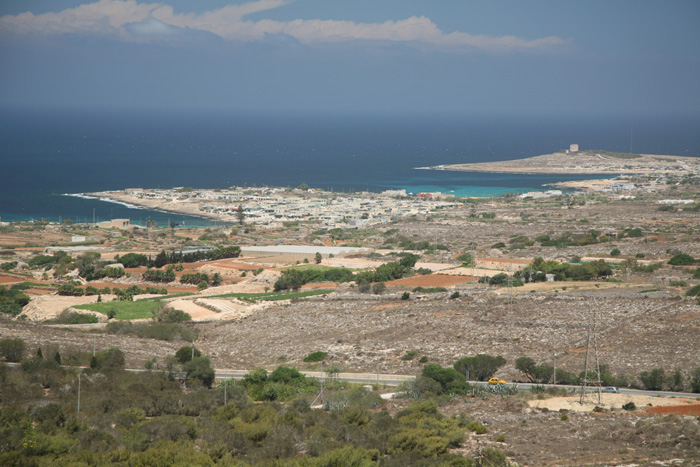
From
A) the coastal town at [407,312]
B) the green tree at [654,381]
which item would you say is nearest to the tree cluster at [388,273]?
the coastal town at [407,312]

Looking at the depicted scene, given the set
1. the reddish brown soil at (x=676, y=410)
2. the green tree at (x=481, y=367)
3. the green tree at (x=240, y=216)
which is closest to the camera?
the reddish brown soil at (x=676, y=410)

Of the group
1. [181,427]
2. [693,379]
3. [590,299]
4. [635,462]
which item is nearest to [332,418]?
[181,427]

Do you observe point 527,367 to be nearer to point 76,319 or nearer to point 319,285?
point 76,319

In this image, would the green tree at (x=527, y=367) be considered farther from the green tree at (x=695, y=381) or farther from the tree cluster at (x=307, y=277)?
the tree cluster at (x=307, y=277)

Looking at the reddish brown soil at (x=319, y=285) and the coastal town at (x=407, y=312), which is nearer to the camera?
the coastal town at (x=407, y=312)

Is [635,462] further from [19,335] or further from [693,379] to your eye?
[19,335]

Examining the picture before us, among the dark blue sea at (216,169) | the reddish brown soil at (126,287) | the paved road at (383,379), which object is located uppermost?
the dark blue sea at (216,169)

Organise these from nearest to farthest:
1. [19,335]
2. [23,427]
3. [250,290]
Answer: [23,427] → [19,335] → [250,290]
